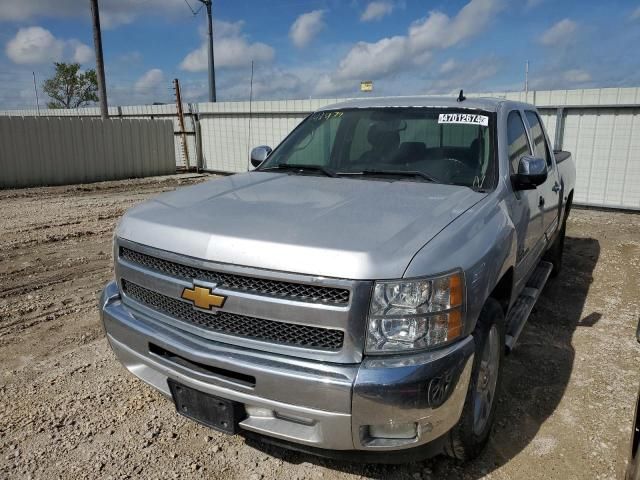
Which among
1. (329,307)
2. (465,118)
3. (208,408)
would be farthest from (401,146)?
(208,408)

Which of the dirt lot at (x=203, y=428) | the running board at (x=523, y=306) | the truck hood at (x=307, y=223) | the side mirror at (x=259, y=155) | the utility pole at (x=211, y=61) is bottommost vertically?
the dirt lot at (x=203, y=428)

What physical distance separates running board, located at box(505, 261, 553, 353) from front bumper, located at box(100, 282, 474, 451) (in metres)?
1.11

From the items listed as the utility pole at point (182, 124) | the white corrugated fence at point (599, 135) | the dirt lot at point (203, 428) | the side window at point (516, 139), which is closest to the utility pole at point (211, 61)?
the utility pole at point (182, 124)

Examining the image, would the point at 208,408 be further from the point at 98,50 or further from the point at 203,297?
the point at 98,50

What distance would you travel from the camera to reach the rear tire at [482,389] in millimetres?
2242

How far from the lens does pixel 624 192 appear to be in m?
9.64

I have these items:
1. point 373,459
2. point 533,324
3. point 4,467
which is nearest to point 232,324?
point 373,459

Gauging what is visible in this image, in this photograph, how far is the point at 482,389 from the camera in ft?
8.45

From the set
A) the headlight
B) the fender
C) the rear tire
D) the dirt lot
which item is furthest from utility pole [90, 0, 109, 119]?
the headlight

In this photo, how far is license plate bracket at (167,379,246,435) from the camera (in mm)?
2139

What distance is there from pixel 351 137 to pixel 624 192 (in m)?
8.31

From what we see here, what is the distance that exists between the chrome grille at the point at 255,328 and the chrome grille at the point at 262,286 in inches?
4.8

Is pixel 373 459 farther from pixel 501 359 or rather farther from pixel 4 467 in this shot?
pixel 4 467

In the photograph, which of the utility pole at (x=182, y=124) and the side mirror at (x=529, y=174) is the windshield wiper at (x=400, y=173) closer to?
the side mirror at (x=529, y=174)
